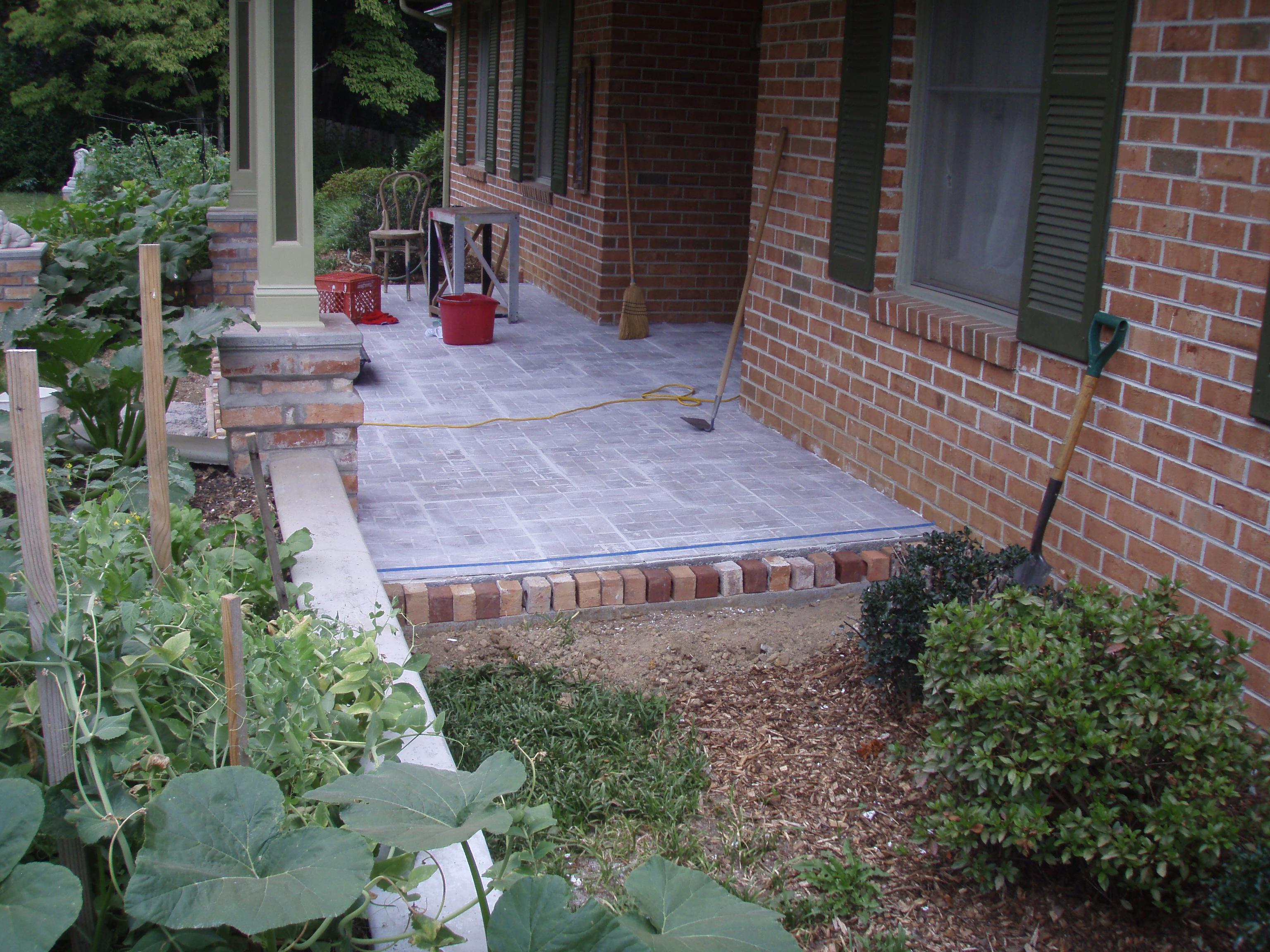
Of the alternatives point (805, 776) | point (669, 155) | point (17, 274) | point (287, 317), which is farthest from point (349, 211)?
point (805, 776)

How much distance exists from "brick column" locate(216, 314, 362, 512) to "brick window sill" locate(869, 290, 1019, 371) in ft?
6.95

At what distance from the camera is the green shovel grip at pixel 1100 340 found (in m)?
3.40

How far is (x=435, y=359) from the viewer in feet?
23.8

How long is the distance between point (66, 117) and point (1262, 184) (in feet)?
93.2

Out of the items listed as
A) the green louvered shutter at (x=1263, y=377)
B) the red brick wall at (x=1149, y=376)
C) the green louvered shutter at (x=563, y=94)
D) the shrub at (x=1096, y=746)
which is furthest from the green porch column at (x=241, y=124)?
the shrub at (x=1096, y=746)

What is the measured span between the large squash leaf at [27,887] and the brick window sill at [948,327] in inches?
130

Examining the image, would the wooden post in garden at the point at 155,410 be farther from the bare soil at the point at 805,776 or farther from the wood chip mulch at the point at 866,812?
the wood chip mulch at the point at 866,812

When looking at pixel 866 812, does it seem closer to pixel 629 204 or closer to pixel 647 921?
pixel 647 921

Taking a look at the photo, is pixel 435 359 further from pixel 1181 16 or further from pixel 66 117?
pixel 66 117

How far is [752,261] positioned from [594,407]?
1.13 metres

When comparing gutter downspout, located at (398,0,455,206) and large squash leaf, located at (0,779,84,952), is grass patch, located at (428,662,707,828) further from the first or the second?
gutter downspout, located at (398,0,455,206)

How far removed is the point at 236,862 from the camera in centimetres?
161

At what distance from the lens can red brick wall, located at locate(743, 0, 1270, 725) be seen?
299 cm

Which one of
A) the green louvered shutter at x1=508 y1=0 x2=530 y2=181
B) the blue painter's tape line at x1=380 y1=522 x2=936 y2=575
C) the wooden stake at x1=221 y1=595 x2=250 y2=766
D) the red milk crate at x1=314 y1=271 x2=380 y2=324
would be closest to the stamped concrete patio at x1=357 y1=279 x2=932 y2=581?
the blue painter's tape line at x1=380 y1=522 x2=936 y2=575
